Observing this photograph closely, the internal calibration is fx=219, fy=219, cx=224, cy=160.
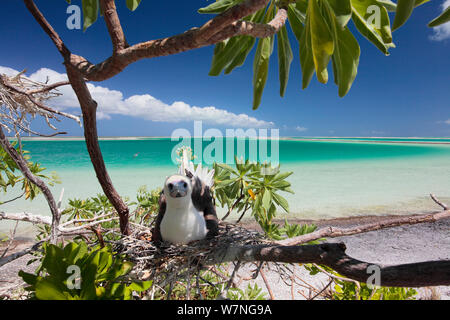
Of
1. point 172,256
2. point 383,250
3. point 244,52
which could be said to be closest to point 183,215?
point 172,256

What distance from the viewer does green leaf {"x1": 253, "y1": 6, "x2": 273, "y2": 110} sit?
4.11ft

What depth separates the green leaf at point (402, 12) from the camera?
471 millimetres

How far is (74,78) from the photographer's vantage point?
76 centimetres

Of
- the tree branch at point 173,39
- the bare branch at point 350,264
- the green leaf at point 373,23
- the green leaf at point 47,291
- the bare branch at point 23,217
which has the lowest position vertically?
the green leaf at point 47,291

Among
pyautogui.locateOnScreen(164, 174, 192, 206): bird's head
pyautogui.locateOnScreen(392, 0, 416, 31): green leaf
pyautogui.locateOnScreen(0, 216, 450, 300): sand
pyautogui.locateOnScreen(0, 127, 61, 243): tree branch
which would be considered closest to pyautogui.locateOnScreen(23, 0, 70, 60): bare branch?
pyautogui.locateOnScreen(0, 127, 61, 243): tree branch

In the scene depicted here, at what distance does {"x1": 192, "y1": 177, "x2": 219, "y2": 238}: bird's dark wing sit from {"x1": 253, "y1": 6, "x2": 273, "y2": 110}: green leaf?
548mm

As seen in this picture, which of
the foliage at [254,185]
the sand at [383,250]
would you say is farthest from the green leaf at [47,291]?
the sand at [383,250]

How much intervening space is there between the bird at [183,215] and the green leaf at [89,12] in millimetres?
696

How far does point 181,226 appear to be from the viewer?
0.90m

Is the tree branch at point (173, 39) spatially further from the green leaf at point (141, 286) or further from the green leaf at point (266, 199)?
the green leaf at point (266, 199)

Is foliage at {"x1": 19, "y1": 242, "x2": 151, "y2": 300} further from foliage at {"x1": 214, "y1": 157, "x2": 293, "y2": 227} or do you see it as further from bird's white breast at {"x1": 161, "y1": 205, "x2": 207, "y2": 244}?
foliage at {"x1": 214, "y1": 157, "x2": 293, "y2": 227}

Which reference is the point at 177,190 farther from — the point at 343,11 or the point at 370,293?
the point at 370,293
